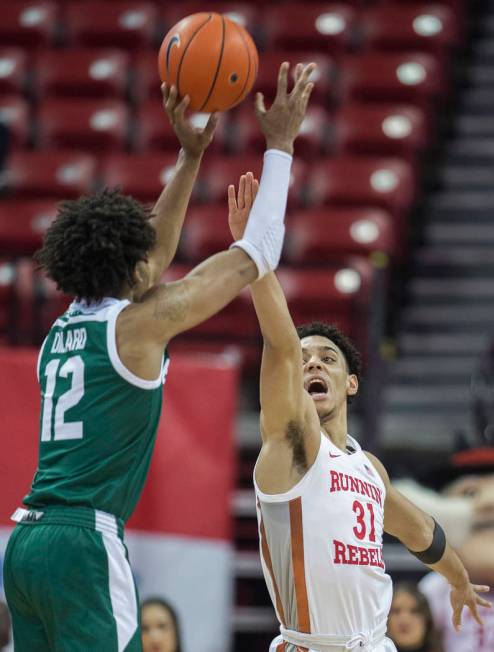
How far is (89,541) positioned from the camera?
392 cm

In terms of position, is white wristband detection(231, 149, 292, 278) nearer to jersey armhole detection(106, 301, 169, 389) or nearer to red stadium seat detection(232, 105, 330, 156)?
jersey armhole detection(106, 301, 169, 389)

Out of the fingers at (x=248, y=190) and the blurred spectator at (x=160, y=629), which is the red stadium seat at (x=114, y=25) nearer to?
the blurred spectator at (x=160, y=629)

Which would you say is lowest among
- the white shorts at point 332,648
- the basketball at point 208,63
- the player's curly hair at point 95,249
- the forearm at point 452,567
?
the white shorts at point 332,648

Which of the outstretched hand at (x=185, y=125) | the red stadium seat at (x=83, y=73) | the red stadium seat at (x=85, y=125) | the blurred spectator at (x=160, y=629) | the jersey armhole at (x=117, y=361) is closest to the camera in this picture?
the jersey armhole at (x=117, y=361)

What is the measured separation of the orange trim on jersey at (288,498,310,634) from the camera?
452cm

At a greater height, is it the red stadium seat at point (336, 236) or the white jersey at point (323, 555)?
the red stadium seat at point (336, 236)

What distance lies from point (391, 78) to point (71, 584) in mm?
7598

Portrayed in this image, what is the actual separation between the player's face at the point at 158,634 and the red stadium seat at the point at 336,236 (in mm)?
2888

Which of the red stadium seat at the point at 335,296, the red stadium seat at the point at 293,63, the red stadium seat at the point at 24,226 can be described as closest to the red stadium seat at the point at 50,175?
the red stadium seat at the point at 24,226

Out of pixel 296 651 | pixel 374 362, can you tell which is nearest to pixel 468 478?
pixel 374 362

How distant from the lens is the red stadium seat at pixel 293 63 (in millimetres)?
10641

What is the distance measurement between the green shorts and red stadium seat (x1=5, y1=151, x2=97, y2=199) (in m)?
6.26

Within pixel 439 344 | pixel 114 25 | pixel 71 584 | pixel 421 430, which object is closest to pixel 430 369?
pixel 439 344

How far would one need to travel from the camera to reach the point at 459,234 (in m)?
10.6
